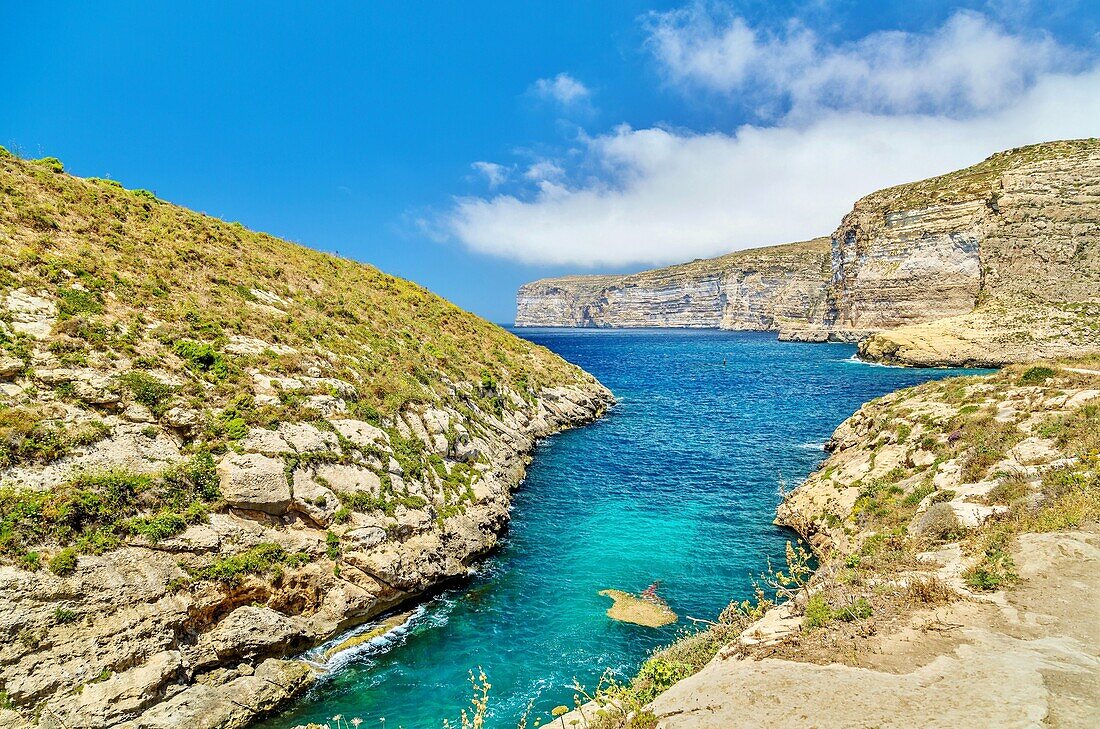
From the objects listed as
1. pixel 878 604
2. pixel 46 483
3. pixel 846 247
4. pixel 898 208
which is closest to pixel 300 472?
pixel 46 483

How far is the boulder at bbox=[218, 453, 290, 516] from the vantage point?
16.0 metres

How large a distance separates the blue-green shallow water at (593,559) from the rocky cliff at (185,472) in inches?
77.2

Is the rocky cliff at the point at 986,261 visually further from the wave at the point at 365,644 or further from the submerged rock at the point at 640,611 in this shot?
the wave at the point at 365,644

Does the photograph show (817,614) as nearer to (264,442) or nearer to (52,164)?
(264,442)

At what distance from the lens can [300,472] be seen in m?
17.8

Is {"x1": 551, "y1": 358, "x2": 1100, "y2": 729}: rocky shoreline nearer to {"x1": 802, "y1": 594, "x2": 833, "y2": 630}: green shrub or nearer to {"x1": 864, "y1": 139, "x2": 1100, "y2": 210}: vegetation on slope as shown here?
{"x1": 802, "y1": 594, "x2": 833, "y2": 630}: green shrub

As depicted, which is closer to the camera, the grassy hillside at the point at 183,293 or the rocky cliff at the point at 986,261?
the grassy hillside at the point at 183,293

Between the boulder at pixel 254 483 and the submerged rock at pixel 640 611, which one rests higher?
the boulder at pixel 254 483

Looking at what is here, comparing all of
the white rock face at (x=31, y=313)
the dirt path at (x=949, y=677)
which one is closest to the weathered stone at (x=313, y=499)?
the white rock face at (x=31, y=313)

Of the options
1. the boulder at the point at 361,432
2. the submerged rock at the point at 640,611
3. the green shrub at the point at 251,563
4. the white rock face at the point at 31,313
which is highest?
the white rock face at the point at 31,313

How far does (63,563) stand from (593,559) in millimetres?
17454

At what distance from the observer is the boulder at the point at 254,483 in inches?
631

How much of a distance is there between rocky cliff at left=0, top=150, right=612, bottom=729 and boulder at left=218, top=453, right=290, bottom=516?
7cm

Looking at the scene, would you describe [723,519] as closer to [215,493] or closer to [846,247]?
Answer: [215,493]
